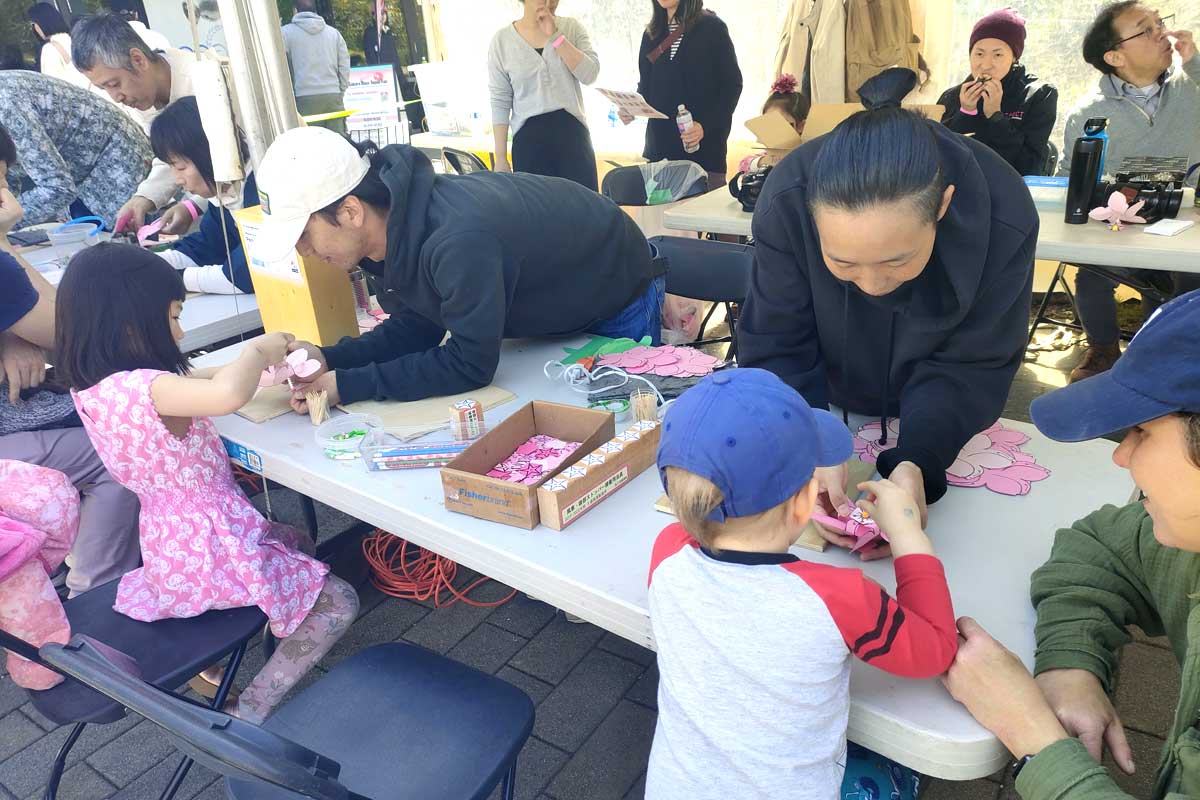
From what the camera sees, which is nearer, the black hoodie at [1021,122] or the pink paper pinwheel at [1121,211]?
the pink paper pinwheel at [1121,211]

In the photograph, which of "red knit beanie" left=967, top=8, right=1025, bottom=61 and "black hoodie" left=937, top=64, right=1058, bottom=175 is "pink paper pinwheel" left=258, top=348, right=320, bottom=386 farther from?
"red knit beanie" left=967, top=8, right=1025, bottom=61

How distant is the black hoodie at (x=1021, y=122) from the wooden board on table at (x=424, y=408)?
9.75ft

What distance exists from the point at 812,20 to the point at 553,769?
4.51m

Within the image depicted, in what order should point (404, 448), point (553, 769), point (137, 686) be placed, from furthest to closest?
point (553, 769) < point (404, 448) < point (137, 686)

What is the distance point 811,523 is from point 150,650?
1405mm

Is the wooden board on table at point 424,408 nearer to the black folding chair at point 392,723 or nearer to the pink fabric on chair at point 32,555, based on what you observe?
the black folding chair at point 392,723

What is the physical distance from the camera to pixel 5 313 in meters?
2.15

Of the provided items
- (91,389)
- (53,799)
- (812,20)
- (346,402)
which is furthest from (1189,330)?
(812,20)

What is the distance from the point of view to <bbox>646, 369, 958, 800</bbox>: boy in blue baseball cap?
0.98m

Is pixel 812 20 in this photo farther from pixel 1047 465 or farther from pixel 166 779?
pixel 166 779

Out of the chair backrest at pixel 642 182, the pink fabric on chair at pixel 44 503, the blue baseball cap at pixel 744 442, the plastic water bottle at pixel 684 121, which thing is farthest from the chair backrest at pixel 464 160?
the blue baseball cap at pixel 744 442

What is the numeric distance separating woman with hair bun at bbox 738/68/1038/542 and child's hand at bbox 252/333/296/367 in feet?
3.64

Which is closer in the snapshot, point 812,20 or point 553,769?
point 553,769

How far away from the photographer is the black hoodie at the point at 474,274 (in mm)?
1905
